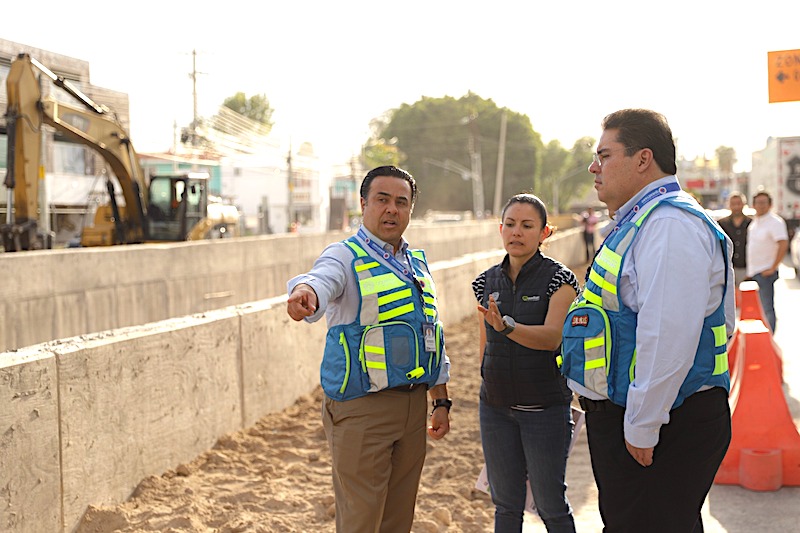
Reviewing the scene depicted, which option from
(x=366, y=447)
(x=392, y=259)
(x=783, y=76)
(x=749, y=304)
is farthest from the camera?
(x=749, y=304)

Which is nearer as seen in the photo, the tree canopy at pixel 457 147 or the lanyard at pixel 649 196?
the lanyard at pixel 649 196

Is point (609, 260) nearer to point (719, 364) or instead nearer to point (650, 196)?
point (650, 196)

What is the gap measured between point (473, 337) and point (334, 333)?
9099 mm

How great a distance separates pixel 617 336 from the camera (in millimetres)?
3102

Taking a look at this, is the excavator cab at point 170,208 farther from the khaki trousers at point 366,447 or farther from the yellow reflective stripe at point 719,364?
the yellow reflective stripe at point 719,364

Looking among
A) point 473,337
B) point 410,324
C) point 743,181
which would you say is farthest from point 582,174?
point 410,324

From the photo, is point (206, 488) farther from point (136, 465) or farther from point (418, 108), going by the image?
point (418, 108)

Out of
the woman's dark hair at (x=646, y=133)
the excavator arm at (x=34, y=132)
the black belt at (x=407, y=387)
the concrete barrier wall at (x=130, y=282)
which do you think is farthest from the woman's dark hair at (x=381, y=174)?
the excavator arm at (x=34, y=132)

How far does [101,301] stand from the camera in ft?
43.7

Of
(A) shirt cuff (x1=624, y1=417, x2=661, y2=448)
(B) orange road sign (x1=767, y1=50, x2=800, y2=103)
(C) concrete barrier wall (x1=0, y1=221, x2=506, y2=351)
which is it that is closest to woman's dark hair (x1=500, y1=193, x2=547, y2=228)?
(A) shirt cuff (x1=624, y1=417, x2=661, y2=448)

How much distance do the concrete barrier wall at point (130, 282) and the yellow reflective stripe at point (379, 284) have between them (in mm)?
8632

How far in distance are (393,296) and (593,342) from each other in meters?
1.00

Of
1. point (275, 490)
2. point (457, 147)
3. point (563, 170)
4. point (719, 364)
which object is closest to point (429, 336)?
Answer: point (719, 364)

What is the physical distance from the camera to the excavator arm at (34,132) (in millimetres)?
17422
